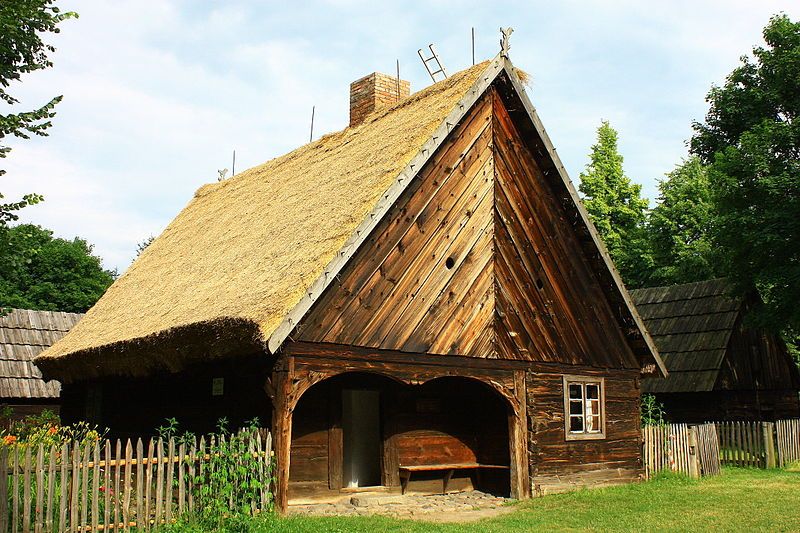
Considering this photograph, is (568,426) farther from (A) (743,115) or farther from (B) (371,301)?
(A) (743,115)

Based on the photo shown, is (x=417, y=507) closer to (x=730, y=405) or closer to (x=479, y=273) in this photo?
(x=479, y=273)

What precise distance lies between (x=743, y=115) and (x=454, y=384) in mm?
19754

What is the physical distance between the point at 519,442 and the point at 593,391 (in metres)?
2.61

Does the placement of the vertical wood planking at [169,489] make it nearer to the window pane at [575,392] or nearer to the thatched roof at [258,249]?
the thatched roof at [258,249]

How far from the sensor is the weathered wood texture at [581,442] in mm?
15711

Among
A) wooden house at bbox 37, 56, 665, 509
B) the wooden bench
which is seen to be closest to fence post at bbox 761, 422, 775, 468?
wooden house at bbox 37, 56, 665, 509

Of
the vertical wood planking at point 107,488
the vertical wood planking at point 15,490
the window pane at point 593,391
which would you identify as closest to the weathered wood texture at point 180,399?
the vertical wood planking at point 107,488

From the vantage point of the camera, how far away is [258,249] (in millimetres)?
14695

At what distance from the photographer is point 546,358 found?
15984mm

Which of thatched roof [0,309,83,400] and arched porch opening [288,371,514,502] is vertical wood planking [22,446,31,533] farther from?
thatched roof [0,309,83,400]

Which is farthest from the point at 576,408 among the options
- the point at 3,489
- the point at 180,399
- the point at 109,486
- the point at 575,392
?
the point at 3,489

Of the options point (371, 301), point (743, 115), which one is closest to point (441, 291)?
point (371, 301)

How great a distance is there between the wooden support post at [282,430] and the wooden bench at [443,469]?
11.5 ft

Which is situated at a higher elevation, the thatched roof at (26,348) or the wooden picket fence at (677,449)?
the thatched roof at (26,348)
